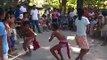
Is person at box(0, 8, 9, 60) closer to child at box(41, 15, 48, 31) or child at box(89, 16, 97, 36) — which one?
child at box(89, 16, 97, 36)

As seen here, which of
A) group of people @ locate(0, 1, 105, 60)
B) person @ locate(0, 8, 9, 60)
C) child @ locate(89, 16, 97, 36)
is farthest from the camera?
child @ locate(89, 16, 97, 36)

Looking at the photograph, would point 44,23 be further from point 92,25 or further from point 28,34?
point 28,34

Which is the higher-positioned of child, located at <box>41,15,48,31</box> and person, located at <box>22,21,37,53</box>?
person, located at <box>22,21,37,53</box>

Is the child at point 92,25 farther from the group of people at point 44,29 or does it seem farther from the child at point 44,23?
the child at point 44,23

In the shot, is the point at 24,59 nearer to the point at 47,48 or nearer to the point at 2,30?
the point at 47,48

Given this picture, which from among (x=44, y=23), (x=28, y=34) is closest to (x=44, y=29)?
(x=44, y=23)

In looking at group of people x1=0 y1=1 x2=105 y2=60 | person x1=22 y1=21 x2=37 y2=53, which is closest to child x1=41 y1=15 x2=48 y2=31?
group of people x1=0 y1=1 x2=105 y2=60

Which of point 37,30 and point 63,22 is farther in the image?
point 63,22

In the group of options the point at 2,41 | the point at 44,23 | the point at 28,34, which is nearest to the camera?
the point at 2,41

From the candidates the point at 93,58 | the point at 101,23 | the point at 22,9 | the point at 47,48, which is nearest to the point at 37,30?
the point at 22,9

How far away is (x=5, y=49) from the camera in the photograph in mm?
7309

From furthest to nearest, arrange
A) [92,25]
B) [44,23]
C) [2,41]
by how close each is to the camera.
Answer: [44,23], [92,25], [2,41]

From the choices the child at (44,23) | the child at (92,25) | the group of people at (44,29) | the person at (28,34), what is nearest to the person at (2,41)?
the group of people at (44,29)

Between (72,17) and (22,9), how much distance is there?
7.28 metres
